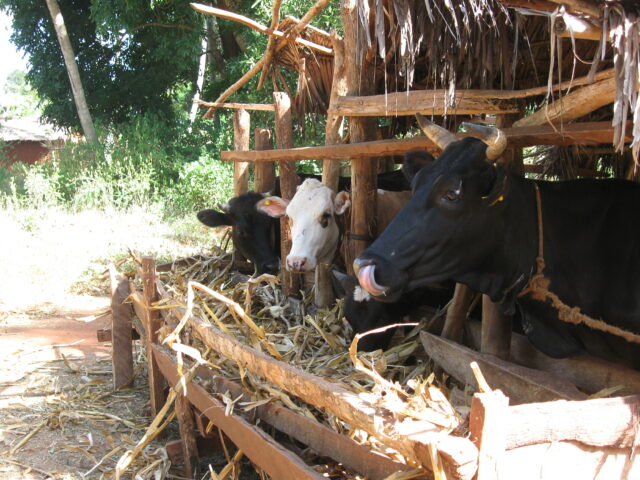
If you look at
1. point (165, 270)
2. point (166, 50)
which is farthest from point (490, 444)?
point (166, 50)

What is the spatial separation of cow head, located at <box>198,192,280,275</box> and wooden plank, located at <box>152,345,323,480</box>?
2102 millimetres

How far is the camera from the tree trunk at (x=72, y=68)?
15.1 meters

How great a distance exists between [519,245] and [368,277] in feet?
2.67

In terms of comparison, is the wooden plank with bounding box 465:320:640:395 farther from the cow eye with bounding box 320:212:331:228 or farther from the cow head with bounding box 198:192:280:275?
the cow head with bounding box 198:192:280:275

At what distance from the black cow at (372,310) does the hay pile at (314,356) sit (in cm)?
11

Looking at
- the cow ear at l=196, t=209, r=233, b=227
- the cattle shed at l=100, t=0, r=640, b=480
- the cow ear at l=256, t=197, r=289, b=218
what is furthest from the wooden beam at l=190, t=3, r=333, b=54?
the cow ear at l=196, t=209, r=233, b=227

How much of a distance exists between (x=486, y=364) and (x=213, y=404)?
1.40 meters

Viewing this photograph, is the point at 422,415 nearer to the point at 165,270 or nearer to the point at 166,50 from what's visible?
the point at 165,270

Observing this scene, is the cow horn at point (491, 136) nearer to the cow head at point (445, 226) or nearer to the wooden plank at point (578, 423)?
the cow head at point (445, 226)

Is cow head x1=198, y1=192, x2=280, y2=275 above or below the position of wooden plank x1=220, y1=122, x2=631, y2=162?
below

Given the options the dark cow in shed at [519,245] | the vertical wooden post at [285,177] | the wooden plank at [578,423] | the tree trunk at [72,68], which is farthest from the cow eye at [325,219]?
the tree trunk at [72,68]

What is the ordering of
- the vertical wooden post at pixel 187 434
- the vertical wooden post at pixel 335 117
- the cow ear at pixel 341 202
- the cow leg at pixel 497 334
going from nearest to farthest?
the cow leg at pixel 497 334
the vertical wooden post at pixel 187 434
the vertical wooden post at pixel 335 117
the cow ear at pixel 341 202

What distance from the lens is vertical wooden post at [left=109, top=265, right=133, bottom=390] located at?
5340mm

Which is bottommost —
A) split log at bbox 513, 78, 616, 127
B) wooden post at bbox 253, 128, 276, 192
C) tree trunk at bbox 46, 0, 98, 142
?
wooden post at bbox 253, 128, 276, 192
